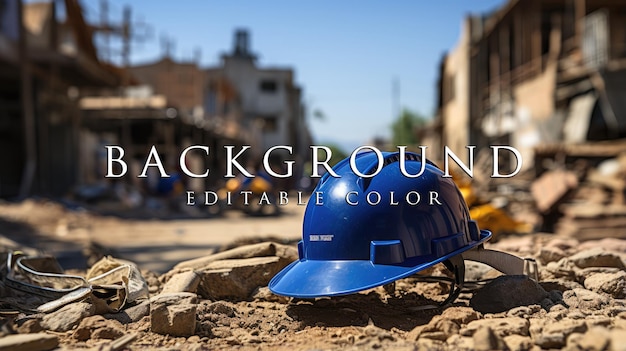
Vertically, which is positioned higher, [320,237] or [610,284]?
[320,237]

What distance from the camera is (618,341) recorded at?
8.56 feet

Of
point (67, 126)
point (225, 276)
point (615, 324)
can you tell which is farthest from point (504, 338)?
point (67, 126)

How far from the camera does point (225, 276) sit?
4.47 m

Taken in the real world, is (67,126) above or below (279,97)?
below

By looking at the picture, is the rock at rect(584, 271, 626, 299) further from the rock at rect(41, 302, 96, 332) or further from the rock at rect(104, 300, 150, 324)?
the rock at rect(41, 302, 96, 332)

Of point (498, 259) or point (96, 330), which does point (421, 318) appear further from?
point (96, 330)

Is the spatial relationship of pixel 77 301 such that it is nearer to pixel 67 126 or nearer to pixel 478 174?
pixel 478 174

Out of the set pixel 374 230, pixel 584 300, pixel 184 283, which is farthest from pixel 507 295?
pixel 184 283

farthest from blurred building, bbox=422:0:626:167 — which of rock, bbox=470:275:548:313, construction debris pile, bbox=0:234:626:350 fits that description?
Result: rock, bbox=470:275:548:313

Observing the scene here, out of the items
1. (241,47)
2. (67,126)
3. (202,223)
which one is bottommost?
(202,223)

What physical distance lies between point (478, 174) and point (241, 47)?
38515mm

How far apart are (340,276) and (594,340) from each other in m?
1.47

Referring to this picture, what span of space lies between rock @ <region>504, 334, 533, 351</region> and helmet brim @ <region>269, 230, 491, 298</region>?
73 cm

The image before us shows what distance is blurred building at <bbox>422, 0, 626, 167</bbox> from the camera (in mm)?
17750
